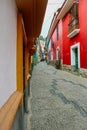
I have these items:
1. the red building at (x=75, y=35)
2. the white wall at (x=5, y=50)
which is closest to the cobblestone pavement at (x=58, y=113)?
the white wall at (x=5, y=50)

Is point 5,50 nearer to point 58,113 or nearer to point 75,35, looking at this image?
point 58,113

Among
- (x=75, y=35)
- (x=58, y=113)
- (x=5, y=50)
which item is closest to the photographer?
(x=5, y=50)

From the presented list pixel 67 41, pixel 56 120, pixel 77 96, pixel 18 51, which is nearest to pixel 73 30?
pixel 67 41

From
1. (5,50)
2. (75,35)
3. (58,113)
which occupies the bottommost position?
(58,113)

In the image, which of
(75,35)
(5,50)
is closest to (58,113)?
(5,50)

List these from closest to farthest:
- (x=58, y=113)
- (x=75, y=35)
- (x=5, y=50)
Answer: (x=5, y=50) → (x=58, y=113) → (x=75, y=35)

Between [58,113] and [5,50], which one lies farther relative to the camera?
[58,113]

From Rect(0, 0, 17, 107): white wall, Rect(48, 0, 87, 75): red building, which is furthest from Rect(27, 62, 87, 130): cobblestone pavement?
Rect(48, 0, 87, 75): red building

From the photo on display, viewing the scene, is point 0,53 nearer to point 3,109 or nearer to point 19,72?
point 3,109

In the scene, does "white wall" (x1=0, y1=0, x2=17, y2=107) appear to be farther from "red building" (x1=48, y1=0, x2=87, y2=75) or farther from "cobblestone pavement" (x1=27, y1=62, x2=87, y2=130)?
"red building" (x1=48, y1=0, x2=87, y2=75)

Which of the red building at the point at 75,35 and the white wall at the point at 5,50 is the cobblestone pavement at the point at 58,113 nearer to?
the white wall at the point at 5,50

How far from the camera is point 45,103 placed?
6.40m

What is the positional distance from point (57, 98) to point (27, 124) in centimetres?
265

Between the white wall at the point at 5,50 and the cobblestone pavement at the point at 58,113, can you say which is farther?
the cobblestone pavement at the point at 58,113
